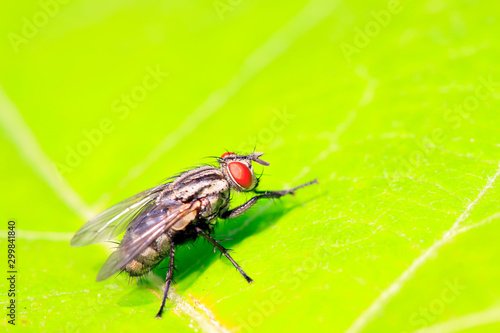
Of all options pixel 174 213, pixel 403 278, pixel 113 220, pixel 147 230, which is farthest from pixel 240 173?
pixel 403 278

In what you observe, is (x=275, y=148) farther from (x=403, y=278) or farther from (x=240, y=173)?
(x=403, y=278)

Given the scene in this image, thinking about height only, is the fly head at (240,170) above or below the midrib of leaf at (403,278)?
above

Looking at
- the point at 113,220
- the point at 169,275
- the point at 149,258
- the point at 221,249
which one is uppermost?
the point at 113,220

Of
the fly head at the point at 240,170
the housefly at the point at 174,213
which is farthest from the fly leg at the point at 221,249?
the fly head at the point at 240,170

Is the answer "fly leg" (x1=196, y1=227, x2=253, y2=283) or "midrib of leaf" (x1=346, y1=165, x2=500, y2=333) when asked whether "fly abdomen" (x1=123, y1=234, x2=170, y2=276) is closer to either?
"fly leg" (x1=196, y1=227, x2=253, y2=283)

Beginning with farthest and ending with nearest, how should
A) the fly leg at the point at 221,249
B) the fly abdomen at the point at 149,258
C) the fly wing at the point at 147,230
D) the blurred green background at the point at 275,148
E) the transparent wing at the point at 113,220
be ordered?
1. the transparent wing at the point at 113,220
2. the fly abdomen at the point at 149,258
3. the fly wing at the point at 147,230
4. the fly leg at the point at 221,249
5. the blurred green background at the point at 275,148

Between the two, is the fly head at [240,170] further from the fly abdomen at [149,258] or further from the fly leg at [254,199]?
the fly abdomen at [149,258]

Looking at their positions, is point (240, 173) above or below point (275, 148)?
above
